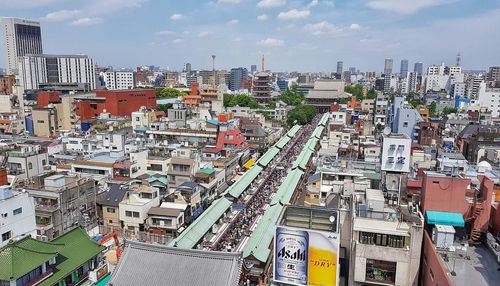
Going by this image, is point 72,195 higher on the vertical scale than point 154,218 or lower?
higher

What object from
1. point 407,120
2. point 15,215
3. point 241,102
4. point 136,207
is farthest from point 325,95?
point 15,215

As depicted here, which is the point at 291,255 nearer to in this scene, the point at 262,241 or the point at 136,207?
the point at 262,241

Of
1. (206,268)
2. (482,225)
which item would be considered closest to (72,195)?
(206,268)

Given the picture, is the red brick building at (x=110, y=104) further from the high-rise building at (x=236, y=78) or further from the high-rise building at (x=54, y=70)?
the high-rise building at (x=236, y=78)

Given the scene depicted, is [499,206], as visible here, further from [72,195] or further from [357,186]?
[72,195]

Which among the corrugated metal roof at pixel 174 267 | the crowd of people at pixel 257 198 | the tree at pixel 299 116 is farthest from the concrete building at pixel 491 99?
the corrugated metal roof at pixel 174 267

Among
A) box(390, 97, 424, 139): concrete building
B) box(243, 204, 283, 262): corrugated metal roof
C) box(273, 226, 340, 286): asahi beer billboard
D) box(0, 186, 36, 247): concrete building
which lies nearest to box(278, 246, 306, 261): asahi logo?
box(273, 226, 340, 286): asahi beer billboard
